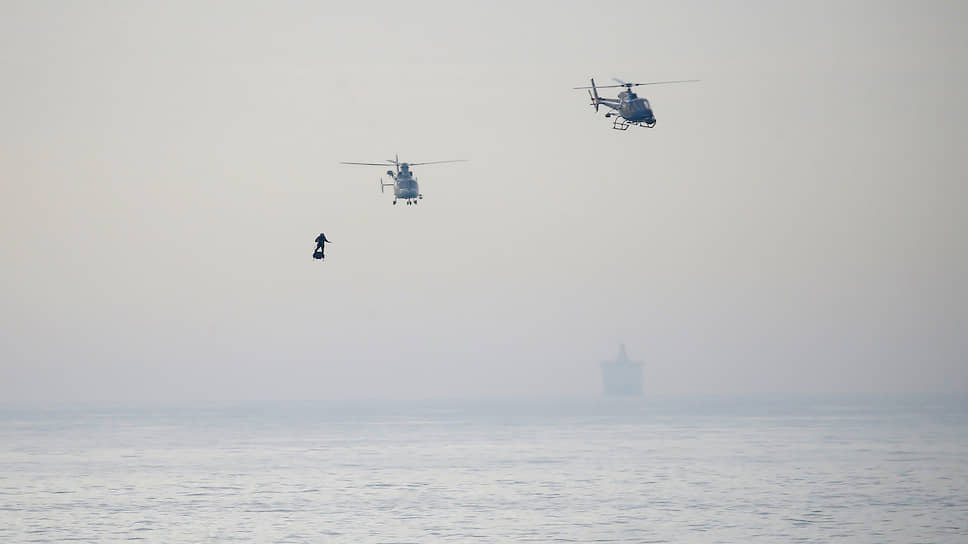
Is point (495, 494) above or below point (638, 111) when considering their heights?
below

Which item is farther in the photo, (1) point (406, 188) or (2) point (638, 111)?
(1) point (406, 188)

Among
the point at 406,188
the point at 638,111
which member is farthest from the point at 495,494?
the point at 638,111

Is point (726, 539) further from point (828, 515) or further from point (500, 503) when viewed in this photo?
point (500, 503)

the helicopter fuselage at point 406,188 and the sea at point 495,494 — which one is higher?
the helicopter fuselage at point 406,188

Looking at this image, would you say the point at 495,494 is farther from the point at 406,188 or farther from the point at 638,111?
the point at 638,111

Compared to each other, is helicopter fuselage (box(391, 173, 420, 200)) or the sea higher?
helicopter fuselage (box(391, 173, 420, 200))

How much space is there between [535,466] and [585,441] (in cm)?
5333

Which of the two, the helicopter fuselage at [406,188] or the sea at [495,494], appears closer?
the sea at [495,494]

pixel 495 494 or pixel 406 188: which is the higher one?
pixel 406 188

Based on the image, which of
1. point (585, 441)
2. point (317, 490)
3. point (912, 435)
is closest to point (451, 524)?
point (317, 490)

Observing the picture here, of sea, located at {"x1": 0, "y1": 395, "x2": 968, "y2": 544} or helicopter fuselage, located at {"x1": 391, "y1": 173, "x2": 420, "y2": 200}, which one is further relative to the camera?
helicopter fuselage, located at {"x1": 391, "y1": 173, "x2": 420, "y2": 200}

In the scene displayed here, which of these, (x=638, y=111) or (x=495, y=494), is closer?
(x=638, y=111)

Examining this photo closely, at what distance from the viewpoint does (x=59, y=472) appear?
5157 inches

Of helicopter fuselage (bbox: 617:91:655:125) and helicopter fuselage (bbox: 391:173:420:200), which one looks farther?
helicopter fuselage (bbox: 391:173:420:200)
